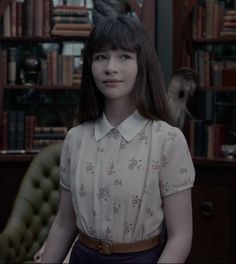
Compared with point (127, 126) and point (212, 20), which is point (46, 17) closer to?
point (212, 20)

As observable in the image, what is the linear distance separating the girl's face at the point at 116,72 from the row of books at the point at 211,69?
8.15ft

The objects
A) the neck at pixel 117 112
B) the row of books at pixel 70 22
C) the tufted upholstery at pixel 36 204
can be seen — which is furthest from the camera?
the row of books at pixel 70 22

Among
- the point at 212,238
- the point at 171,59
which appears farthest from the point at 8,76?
the point at 212,238

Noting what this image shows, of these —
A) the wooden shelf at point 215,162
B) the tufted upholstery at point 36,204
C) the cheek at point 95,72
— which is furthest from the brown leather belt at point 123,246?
the wooden shelf at point 215,162

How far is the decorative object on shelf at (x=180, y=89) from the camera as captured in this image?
3.82 meters

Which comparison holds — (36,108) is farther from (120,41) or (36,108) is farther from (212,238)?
(120,41)

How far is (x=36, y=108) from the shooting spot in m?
4.01

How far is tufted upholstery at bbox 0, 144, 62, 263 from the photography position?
9.90 feet

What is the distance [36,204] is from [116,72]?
1756 millimetres

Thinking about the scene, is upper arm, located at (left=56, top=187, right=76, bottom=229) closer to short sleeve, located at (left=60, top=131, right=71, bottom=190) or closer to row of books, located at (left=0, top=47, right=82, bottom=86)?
short sleeve, located at (left=60, top=131, right=71, bottom=190)

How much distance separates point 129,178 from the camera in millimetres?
1407

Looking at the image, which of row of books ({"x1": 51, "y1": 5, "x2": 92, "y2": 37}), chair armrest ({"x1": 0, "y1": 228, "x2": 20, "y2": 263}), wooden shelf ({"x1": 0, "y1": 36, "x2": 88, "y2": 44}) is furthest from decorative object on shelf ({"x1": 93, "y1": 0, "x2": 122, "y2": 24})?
chair armrest ({"x1": 0, "y1": 228, "x2": 20, "y2": 263})

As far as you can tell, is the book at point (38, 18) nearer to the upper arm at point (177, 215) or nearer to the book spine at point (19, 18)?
the book spine at point (19, 18)

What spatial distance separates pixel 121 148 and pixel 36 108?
2617mm
